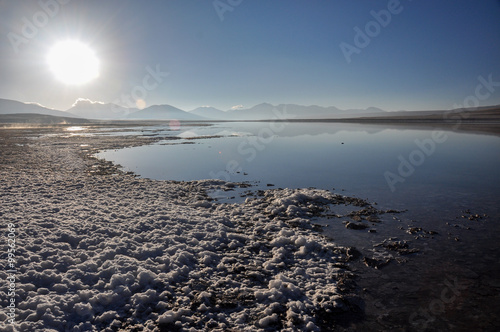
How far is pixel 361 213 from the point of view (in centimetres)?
1214

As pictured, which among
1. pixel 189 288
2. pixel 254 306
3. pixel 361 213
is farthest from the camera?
pixel 361 213

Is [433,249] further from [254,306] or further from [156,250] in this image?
[156,250]

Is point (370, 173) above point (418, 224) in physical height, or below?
above

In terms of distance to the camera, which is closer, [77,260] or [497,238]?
[77,260]

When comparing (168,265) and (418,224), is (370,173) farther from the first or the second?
(168,265)

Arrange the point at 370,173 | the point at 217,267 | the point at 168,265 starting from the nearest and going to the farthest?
the point at 168,265 → the point at 217,267 → the point at 370,173

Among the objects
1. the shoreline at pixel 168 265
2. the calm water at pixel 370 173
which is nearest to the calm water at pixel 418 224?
the calm water at pixel 370 173

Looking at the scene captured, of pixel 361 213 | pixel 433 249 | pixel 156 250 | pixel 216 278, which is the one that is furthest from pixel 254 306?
pixel 361 213

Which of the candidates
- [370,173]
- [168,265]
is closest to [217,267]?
[168,265]

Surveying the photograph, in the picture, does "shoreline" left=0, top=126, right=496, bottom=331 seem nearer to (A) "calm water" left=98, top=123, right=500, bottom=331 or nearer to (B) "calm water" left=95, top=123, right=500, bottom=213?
(A) "calm water" left=98, top=123, right=500, bottom=331

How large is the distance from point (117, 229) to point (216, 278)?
4.70 meters

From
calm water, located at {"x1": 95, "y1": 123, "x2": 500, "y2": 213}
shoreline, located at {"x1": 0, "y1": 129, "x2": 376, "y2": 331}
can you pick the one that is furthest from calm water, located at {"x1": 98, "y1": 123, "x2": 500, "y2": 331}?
shoreline, located at {"x1": 0, "y1": 129, "x2": 376, "y2": 331}

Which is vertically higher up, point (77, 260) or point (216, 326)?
point (77, 260)

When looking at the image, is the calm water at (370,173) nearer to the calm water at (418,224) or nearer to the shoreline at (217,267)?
the calm water at (418,224)
